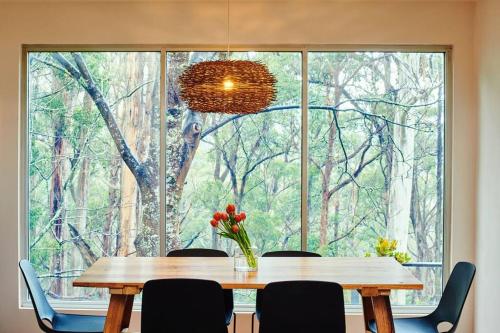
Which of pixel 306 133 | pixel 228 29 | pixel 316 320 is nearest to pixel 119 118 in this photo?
pixel 228 29

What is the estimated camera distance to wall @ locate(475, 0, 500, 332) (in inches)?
159

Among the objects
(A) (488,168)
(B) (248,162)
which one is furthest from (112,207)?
(A) (488,168)

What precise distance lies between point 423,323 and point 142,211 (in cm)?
233

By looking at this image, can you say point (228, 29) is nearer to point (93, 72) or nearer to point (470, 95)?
point (93, 72)

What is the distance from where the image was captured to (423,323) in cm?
367

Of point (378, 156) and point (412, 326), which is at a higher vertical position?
point (378, 156)

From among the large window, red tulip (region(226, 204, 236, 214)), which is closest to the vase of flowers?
red tulip (region(226, 204, 236, 214))

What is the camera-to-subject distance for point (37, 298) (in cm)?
349

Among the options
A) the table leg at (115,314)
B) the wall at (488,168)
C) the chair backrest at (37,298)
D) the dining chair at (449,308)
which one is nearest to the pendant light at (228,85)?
the table leg at (115,314)

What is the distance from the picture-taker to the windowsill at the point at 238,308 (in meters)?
4.57

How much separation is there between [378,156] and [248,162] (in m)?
1.06

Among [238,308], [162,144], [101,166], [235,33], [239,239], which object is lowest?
[238,308]

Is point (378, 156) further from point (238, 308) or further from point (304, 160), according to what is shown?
point (238, 308)

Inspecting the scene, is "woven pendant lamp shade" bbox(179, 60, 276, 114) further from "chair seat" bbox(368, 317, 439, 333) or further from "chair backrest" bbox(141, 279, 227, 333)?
"chair seat" bbox(368, 317, 439, 333)
